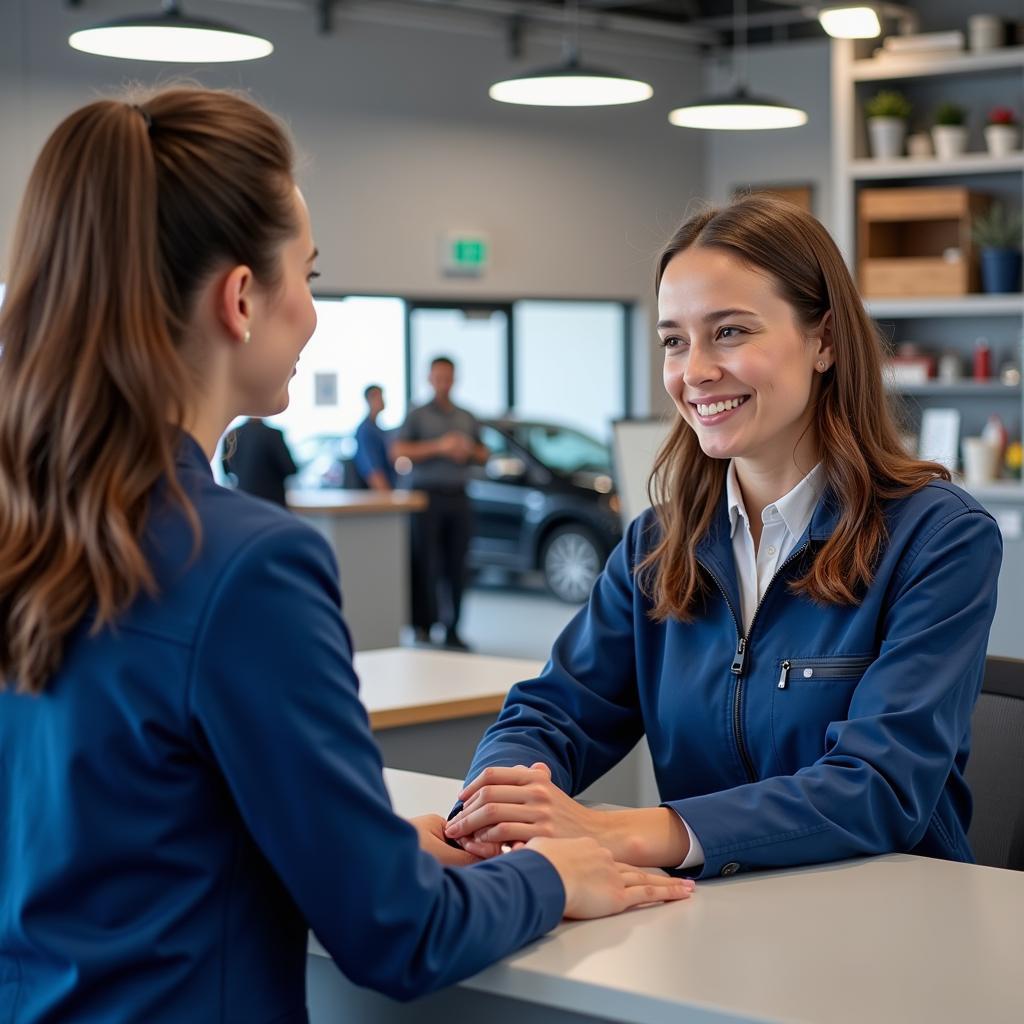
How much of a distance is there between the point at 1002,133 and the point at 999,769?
5.31 meters

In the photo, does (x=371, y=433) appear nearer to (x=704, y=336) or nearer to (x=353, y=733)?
(x=704, y=336)

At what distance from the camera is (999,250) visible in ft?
22.0

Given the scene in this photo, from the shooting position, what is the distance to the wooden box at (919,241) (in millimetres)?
6789

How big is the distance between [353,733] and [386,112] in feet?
30.3

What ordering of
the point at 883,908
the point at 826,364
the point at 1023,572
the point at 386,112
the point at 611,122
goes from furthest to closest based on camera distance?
the point at 611,122
the point at 386,112
the point at 1023,572
the point at 826,364
the point at 883,908

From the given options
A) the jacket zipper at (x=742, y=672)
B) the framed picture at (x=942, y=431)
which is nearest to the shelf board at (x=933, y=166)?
the framed picture at (x=942, y=431)

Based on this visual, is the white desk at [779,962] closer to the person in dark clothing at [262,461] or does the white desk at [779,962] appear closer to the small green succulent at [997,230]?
the small green succulent at [997,230]

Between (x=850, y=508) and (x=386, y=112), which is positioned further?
(x=386, y=112)

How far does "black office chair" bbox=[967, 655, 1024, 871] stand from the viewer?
2.01 meters

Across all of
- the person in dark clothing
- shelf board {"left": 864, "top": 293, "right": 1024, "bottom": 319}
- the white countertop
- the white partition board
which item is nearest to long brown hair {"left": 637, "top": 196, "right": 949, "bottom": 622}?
the white countertop

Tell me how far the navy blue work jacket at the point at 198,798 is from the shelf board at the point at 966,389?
5.86 metres

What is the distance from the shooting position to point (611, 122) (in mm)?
11055

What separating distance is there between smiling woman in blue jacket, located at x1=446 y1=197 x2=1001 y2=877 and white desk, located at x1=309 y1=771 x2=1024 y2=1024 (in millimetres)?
92

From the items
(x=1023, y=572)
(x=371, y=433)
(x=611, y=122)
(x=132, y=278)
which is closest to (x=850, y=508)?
(x=132, y=278)
